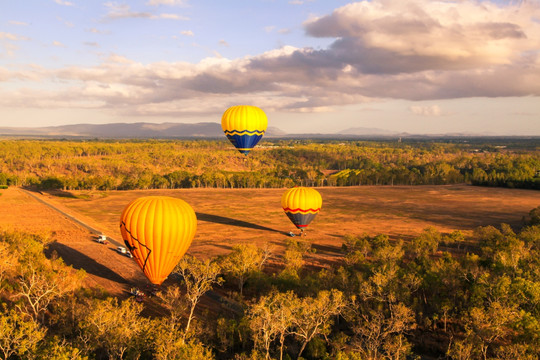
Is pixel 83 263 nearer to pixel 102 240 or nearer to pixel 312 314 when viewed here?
pixel 102 240

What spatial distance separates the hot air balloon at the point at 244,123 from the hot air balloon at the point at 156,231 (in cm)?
2119

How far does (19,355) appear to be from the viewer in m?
21.4

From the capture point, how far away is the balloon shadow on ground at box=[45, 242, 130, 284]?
39.8 m

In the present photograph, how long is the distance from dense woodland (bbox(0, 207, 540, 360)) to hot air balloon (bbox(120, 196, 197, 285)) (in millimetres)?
2902

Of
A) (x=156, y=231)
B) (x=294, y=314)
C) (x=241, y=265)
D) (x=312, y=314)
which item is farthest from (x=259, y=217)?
(x=312, y=314)

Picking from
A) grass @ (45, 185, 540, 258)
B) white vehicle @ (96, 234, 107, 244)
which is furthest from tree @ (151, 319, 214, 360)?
white vehicle @ (96, 234, 107, 244)

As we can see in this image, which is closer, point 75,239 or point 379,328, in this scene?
point 379,328

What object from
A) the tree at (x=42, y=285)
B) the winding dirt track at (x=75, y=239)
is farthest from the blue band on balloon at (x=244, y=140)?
the tree at (x=42, y=285)

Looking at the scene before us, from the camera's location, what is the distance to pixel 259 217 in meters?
76.8

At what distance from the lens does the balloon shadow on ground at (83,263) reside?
3984cm

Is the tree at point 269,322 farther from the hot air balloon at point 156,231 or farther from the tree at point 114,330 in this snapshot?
the hot air balloon at point 156,231

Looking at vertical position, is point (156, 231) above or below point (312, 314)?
above

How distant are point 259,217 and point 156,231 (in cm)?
5069

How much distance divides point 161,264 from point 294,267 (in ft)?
48.8
